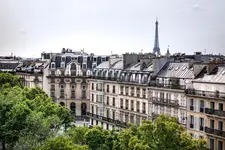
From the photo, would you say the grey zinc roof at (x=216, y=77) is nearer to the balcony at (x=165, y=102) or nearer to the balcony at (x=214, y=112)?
the balcony at (x=214, y=112)

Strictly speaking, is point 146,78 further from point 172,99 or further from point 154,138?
point 154,138

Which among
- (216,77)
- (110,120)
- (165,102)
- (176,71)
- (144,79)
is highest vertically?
(176,71)

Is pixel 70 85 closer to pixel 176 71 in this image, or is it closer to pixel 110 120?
pixel 110 120

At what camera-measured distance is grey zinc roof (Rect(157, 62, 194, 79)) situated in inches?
2635

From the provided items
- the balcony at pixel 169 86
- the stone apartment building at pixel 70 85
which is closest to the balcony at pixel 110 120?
the balcony at pixel 169 86

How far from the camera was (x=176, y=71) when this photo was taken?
70.3 m

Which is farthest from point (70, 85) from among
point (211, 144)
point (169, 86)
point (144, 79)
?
point (211, 144)

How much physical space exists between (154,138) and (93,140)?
10445 millimetres

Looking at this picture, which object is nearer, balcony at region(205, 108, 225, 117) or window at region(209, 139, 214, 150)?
balcony at region(205, 108, 225, 117)

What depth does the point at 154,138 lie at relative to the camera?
4697cm

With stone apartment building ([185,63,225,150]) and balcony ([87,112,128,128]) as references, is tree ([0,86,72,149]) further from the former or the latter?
balcony ([87,112,128,128])

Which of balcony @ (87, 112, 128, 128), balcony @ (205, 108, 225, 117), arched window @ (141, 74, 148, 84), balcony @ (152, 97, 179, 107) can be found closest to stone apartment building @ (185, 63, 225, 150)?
balcony @ (205, 108, 225, 117)

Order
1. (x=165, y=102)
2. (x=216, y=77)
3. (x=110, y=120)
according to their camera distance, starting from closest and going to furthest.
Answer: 1. (x=216, y=77)
2. (x=165, y=102)
3. (x=110, y=120)

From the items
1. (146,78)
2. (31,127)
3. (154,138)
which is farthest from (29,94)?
(154,138)
